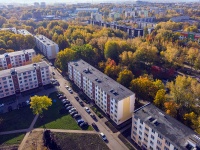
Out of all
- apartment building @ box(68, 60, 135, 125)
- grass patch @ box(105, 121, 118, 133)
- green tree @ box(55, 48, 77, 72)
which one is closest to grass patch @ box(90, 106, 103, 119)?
apartment building @ box(68, 60, 135, 125)

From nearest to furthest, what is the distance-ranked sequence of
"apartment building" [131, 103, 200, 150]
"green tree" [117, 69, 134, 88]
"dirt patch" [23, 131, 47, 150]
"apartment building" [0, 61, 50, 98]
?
1. "apartment building" [131, 103, 200, 150]
2. "dirt patch" [23, 131, 47, 150]
3. "green tree" [117, 69, 134, 88]
4. "apartment building" [0, 61, 50, 98]

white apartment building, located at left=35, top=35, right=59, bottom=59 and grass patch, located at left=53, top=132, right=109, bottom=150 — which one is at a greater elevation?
white apartment building, located at left=35, top=35, right=59, bottom=59

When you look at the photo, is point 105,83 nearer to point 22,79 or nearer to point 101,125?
point 101,125

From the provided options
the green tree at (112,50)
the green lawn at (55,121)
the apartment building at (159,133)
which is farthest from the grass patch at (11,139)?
the green tree at (112,50)

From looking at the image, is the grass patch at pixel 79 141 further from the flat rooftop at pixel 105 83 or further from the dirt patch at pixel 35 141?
the flat rooftop at pixel 105 83

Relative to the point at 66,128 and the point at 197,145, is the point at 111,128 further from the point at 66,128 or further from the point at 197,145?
the point at 197,145

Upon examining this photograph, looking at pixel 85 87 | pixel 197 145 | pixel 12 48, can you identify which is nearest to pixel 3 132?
pixel 85 87

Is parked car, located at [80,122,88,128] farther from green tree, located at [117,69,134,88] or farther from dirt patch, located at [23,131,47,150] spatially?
green tree, located at [117,69,134,88]
